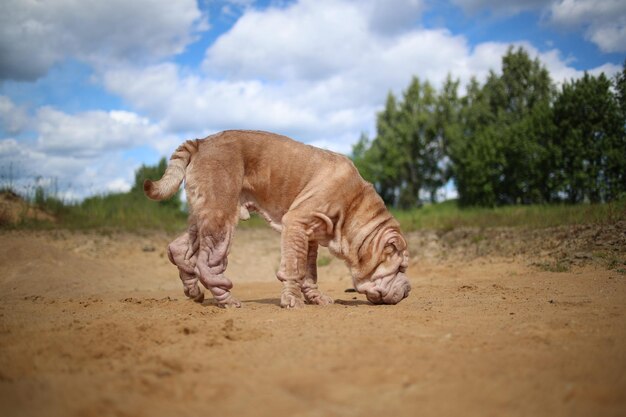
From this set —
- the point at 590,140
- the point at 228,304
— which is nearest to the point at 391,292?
the point at 228,304

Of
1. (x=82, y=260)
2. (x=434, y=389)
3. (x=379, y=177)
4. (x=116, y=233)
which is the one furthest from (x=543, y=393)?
(x=379, y=177)

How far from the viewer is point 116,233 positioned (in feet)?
45.1

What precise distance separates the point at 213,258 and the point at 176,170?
1354 millimetres

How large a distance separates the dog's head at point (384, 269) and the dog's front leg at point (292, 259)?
0.82 m

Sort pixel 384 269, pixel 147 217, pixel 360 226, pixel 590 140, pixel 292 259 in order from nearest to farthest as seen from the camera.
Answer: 1. pixel 292 259
2. pixel 384 269
3. pixel 360 226
4. pixel 147 217
5. pixel 590 140

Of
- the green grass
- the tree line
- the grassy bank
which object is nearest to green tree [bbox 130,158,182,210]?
the grassy bank

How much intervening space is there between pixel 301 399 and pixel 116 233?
42.1 feet

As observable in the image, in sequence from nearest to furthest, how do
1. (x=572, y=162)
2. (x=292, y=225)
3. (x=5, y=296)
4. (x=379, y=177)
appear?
(x=292, y=225) < (x=5, y=296) < (x=572, y=162) < (x=379, y=177)

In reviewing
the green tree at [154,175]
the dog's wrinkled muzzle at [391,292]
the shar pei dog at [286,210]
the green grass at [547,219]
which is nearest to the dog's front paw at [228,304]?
the shar pei dog at [286,210]

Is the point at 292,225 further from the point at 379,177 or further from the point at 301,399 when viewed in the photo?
the point at 379,177

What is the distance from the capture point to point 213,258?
5.45m

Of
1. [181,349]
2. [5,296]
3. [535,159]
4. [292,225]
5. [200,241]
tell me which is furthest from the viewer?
[535,159]

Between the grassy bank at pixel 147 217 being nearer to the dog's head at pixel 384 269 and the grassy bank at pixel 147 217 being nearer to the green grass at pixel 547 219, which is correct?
the green grass at pixel 547 219

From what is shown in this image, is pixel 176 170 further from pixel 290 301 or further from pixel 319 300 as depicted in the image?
pixel 319 300
